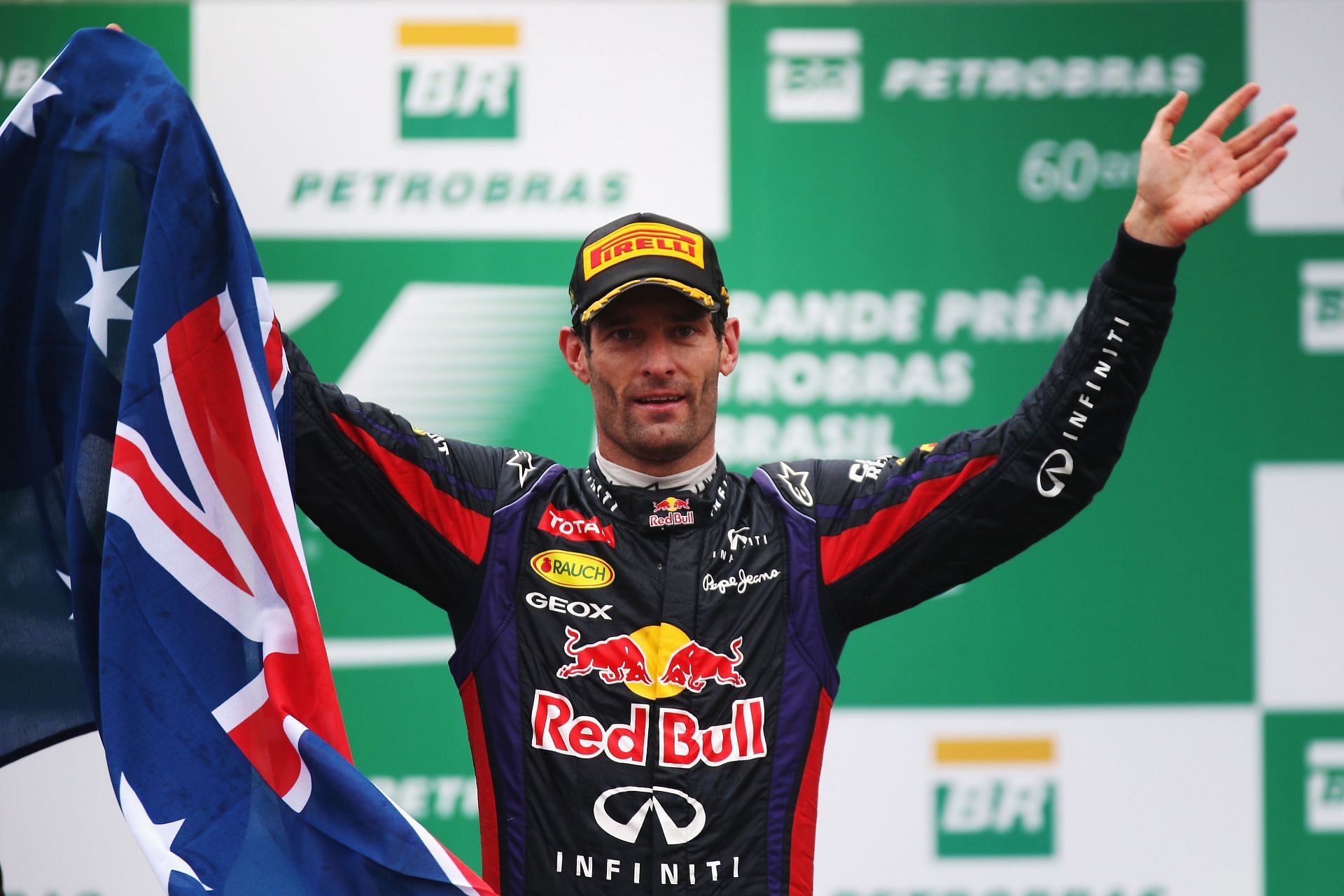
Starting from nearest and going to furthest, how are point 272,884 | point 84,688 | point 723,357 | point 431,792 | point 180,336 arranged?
point 272,884
point 180,336
point 84,688
point 723,357
point 431,792

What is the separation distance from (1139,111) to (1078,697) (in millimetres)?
1280

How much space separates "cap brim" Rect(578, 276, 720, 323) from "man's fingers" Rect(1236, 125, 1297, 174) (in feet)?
2.18

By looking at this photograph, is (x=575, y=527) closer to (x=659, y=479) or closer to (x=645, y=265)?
(x=659, y=479)

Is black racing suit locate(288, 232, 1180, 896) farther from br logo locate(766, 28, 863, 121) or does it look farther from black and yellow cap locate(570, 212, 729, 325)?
br logo locate(766, 28, 863, 121)

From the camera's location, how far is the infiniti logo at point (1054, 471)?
1.70 m

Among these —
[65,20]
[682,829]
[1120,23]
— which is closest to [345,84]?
[65,20]

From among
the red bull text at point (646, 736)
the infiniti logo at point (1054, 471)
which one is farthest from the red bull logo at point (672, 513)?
the infiniti logo at point (1054, 471)

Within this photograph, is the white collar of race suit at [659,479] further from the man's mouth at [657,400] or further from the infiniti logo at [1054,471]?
the infiniti logo at [1054,471]

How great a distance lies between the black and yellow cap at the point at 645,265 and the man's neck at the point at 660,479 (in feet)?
0.67

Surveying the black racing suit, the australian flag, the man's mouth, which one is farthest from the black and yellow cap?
the australian flag

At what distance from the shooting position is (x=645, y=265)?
1754 mm

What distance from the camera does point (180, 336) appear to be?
63.1 inches

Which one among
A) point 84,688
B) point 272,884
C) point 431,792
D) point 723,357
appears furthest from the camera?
point 431,792

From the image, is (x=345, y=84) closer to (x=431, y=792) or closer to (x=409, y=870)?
(x=431, y=792)
